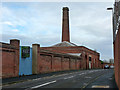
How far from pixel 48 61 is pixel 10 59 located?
12303 millimetres

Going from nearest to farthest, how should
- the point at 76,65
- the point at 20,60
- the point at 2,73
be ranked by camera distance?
1. the point at 2,73
2. the point at 20,60
3. the point at 76,65

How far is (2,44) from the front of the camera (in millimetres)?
22188

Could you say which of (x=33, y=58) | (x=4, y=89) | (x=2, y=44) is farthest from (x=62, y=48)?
(x=4, y=89)

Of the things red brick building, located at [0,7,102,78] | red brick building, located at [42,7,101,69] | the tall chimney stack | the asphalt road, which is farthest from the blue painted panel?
the tall chimney stack

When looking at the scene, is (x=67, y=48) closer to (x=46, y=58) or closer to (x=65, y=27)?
(x=65, y=27)

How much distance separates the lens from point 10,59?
24.1 metres

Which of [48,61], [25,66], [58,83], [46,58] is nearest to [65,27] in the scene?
[48,61]

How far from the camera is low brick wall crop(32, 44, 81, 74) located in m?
30.8

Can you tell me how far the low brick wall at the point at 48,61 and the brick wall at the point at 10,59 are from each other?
5.57m

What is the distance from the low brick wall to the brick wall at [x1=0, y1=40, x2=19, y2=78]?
219 inches

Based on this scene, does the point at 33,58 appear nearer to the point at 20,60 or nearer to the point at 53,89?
the point at 20,60

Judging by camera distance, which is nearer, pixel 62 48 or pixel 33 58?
pixel 33 58

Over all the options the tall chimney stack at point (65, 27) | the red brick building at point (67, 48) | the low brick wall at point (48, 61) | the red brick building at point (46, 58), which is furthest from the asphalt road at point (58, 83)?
the tall chimney stack at point (65, 27)

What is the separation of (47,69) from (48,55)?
277 centimetres
